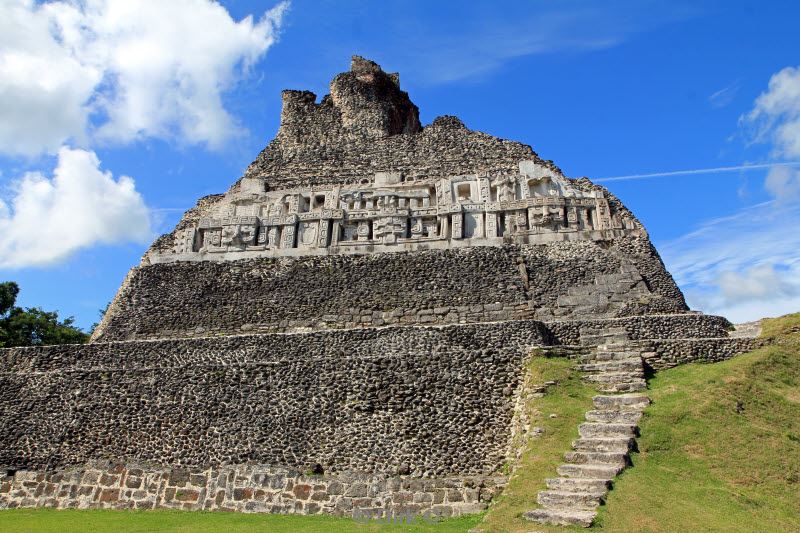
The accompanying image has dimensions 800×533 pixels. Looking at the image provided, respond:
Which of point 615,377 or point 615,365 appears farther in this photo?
point 615,365

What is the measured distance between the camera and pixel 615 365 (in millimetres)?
Answer: 13125

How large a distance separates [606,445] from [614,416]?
1.02 m

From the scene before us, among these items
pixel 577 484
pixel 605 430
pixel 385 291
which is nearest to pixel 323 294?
pixel 385 291

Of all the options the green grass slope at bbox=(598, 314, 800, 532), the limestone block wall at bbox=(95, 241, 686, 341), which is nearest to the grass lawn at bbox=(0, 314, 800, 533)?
the green grass slope at bbox=(598, 314, 800, 532)

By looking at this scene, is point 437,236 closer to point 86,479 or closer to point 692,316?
point 692,316

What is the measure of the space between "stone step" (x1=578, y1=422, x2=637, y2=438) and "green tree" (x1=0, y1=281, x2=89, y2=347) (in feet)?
90.4

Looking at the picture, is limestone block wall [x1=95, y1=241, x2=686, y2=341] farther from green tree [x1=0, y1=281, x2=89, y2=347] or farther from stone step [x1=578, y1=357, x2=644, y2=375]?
green tree [x1=0, y1=281, x2=89, y2=347]

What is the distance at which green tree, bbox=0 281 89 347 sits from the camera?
98.5ft

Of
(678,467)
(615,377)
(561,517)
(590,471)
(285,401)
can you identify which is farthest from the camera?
(285,401)

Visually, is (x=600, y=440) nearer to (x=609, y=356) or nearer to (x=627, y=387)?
(x=627, y=387)

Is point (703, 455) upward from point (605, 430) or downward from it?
downward

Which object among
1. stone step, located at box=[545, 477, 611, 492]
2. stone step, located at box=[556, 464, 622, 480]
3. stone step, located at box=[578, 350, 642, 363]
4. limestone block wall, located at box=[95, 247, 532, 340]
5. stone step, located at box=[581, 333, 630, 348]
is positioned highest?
limestone block wall, located at box=[95, 247, 532, 340]

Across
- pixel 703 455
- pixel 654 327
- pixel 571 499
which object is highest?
pixel 654 327

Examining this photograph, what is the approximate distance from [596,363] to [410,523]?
5144mm
